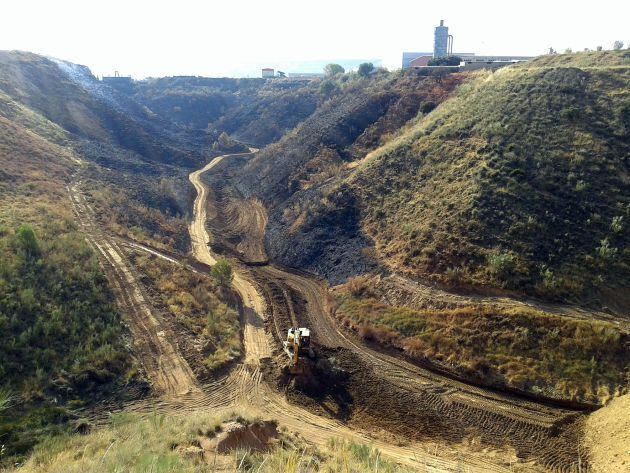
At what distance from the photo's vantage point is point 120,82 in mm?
115250

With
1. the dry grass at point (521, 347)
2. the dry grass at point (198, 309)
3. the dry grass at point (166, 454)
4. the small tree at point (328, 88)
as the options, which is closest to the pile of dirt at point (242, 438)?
the dry grass at point (166, 454)

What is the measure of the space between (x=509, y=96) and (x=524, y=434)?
26.0 meters

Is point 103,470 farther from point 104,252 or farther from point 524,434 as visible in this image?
point 104,252

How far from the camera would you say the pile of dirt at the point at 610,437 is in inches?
543

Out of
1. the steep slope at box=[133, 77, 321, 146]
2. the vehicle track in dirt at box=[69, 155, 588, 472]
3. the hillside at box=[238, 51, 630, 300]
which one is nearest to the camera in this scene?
the vehicle track in dirt at box=[69, 155, 588, 472]

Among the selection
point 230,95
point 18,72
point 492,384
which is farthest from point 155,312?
point 230,95

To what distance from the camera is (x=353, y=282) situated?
25.8m

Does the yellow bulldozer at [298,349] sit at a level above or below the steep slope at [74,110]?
below

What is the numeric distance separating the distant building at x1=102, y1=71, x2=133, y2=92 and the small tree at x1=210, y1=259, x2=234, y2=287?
104330 millimetres

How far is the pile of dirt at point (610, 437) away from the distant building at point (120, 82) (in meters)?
123

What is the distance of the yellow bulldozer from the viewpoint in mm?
19672

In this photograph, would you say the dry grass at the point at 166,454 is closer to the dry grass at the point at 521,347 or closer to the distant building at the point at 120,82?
the dry grass at the point at 521,347

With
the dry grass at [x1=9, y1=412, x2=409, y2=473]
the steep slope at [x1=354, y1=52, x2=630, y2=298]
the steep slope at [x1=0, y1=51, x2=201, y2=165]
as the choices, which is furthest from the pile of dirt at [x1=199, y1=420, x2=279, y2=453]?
the steep slope at [x1=0, y1=51, x2=201, y2=165]

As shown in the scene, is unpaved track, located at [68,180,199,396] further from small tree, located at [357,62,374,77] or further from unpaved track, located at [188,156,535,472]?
small tree, located at [357,62,374,77]
